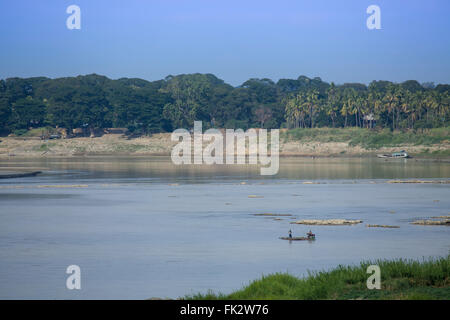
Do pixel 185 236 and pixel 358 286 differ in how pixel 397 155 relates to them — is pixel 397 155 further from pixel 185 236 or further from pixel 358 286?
pixel 358 286

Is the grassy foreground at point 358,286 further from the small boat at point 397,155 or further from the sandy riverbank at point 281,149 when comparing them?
the small boat at point 397,155

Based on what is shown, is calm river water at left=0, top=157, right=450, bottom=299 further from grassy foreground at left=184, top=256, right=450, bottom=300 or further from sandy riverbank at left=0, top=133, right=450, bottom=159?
sandy riverbank at left=0, top=133, right=450, bottom=159

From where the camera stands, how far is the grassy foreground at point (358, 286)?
1834 centimetres

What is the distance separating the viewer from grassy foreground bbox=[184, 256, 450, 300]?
722 inches

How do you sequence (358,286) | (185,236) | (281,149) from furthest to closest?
(281,149) < (185,236) < (358,286)

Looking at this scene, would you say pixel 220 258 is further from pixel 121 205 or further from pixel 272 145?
pixel 272 145

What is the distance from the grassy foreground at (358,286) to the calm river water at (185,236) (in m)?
4.32

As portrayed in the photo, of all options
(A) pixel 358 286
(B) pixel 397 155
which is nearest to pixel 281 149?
(B) pixel 397 155

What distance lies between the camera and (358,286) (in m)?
19.5

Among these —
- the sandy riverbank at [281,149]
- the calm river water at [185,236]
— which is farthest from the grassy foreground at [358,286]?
the sandy riverbank at [281,149]

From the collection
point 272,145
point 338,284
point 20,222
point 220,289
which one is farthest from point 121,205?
point 272,145

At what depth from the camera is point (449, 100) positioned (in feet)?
559

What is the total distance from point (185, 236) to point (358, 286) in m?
19.2

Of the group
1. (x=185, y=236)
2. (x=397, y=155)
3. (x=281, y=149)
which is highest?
(x=185, y=236)
